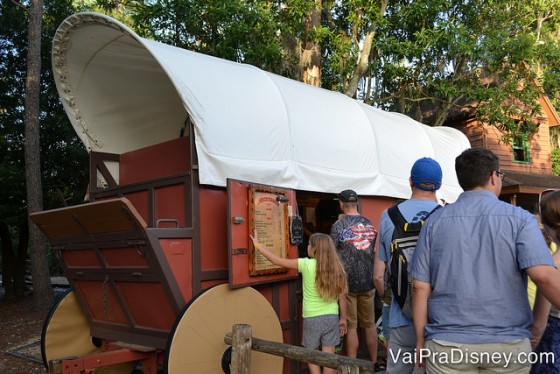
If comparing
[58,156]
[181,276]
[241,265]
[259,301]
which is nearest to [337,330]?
[259,301]

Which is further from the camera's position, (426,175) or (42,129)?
(42,129)

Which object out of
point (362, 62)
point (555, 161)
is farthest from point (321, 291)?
point (555, 161)

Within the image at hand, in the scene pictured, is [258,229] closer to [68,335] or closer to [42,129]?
[68,335]

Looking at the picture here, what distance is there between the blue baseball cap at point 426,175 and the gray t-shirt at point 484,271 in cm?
80

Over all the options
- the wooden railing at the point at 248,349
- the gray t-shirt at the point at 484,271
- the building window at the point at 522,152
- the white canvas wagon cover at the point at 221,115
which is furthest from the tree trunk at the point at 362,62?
the gray t-shirt at the point at 484,271

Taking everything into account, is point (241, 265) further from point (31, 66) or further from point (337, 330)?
point (31, 66)

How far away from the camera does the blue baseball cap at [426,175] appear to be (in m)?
3.11

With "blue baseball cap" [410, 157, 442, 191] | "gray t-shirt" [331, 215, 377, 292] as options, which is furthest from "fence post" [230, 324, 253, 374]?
"blue baseball cap" [410, 157, 442, 191]

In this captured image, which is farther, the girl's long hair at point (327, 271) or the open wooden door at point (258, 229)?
the girl's long hair at point (327, 271)

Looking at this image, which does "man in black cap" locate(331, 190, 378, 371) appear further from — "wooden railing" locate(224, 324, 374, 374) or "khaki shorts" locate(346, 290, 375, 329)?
"wooden railing" locate(224, 324, 374, 374)

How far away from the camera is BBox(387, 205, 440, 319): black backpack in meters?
2.83

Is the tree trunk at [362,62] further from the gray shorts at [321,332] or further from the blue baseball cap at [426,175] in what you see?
the blue baseball cap at [426,175]

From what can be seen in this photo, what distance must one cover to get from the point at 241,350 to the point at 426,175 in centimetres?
194

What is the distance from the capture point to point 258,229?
14.4 ft
